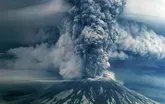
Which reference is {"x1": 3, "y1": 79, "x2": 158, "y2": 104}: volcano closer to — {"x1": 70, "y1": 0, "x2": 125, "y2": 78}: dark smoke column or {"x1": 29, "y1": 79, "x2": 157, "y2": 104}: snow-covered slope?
{"x1": 29, "y1": 79, "x2": 157, "y2": 104}: snow-covered slope

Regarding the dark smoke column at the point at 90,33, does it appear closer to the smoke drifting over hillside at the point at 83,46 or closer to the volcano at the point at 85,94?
the smoke drifting over hillside at the point at 83,46

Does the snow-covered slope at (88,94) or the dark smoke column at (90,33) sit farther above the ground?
the dark smoke column at (90,33)

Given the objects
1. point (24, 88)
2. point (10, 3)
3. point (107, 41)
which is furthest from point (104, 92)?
point (10, 3)

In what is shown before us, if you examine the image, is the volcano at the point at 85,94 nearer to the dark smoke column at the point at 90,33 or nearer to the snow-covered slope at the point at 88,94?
the snow-covered slope at the point at 88,94

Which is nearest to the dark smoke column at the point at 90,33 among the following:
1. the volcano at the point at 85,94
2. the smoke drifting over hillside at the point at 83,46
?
the smoke drifting over hillside at the point at 83,46

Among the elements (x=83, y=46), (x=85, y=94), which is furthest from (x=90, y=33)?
(x=85, y=94)

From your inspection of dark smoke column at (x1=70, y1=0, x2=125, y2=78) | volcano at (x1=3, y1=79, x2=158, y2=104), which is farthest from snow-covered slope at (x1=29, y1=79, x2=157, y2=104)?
dark smoke column at (x1=70, y1=0, x2=125, y2=78)

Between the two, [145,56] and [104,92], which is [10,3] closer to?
[104,92]
